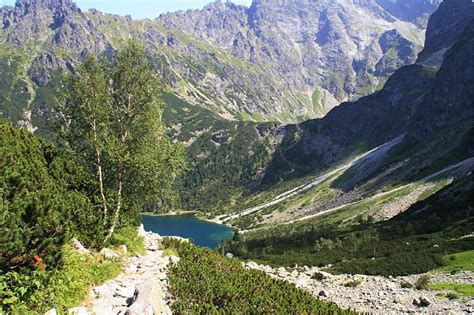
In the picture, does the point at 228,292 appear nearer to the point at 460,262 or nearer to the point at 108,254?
the point at 108,254

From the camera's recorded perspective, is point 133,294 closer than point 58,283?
No

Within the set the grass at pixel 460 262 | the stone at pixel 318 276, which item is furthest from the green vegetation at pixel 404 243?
the stone at pixel 318 276

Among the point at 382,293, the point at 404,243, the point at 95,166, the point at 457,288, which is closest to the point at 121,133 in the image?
the point at 95,166

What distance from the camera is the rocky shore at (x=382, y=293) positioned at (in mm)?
29500

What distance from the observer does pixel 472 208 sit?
77812 mm

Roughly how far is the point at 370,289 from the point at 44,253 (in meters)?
29.6

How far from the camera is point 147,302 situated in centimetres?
1650

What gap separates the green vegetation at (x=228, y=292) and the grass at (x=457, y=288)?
13332 mm

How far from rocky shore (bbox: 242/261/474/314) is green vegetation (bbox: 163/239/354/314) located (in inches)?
302

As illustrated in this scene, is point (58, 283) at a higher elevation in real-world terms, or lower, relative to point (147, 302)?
higher

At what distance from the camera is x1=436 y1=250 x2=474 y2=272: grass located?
4059 cm

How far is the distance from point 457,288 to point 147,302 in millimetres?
28794

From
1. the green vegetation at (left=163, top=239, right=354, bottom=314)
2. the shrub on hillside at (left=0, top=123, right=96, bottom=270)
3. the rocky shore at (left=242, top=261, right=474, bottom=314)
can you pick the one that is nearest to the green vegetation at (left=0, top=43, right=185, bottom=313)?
the shrub on hillside at (left=0, top=123, right=96, bottom=270)

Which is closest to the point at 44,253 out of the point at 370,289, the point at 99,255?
the point at 99,255
